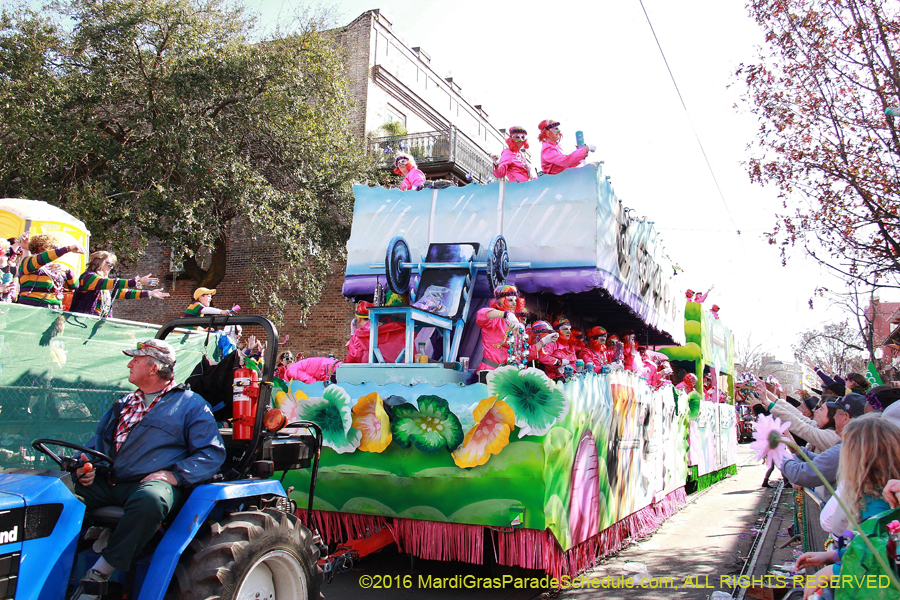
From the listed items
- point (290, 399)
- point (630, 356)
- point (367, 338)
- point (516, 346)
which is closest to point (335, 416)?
point (290, 399)

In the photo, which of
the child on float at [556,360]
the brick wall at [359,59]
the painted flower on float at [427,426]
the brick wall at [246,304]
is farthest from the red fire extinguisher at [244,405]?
the brick wall at [359,59]

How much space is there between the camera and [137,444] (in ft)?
11.6

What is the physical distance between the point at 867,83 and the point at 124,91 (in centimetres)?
1388

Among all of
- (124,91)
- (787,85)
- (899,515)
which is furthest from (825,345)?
(899,515)

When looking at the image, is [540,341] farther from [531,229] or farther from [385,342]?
[385,342]

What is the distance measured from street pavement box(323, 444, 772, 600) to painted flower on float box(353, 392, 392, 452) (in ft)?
3.88

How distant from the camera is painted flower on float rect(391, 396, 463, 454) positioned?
5.43m

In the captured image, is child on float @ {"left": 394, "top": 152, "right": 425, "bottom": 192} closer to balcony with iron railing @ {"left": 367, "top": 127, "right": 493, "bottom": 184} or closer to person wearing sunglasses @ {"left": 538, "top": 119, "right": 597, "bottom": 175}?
person wearing sunglasses @ {"left": 538, "top": 119, "right": 597, "bottom": 175}

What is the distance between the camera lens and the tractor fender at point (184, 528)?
3.16 meters

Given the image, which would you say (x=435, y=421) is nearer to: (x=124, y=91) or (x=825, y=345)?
(x=124, y=91)

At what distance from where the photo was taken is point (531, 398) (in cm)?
527

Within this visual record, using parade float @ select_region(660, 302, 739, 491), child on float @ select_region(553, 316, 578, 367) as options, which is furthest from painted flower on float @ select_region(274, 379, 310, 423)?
parade float @ select_region(660, 302, 739, 491)

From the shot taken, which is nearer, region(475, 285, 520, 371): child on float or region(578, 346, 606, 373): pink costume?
Answer: region(475, 285, 520, 371): child on float

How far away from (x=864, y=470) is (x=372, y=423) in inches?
146
